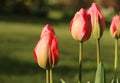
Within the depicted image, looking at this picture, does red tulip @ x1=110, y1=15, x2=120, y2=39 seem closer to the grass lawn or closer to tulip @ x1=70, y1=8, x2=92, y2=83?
tulip @ x1=70, y1=8, x2=92, y2=83

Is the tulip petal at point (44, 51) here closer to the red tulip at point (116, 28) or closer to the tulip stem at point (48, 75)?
the tulip stem at point (48, 75)

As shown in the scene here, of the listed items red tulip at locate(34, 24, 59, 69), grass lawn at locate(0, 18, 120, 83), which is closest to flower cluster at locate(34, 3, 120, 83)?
red tulip at locate(34, 24, 59, 69)

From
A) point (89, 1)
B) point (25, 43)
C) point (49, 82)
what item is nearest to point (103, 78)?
point (49, 82)

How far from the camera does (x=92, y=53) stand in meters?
13.6

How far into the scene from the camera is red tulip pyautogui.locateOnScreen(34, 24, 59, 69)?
1.95m

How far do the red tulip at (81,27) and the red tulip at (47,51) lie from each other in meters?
A: 0.12

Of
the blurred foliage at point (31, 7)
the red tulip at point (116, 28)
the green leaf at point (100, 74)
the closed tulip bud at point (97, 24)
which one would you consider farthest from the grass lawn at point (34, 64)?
the blurred foliage at point (31, 7)

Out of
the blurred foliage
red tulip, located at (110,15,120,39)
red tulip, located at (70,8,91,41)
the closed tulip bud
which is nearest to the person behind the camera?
red tulip, located at (70,8,91,41)

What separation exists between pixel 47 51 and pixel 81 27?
196 millimetres

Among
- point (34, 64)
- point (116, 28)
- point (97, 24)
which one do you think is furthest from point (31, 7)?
point (97, 24)

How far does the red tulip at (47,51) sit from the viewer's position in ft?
6.39

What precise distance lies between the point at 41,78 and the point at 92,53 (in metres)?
5.08

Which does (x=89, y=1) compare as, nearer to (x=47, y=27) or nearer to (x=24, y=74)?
(x=24, y=74)

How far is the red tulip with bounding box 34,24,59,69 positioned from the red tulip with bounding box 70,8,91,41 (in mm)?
117
